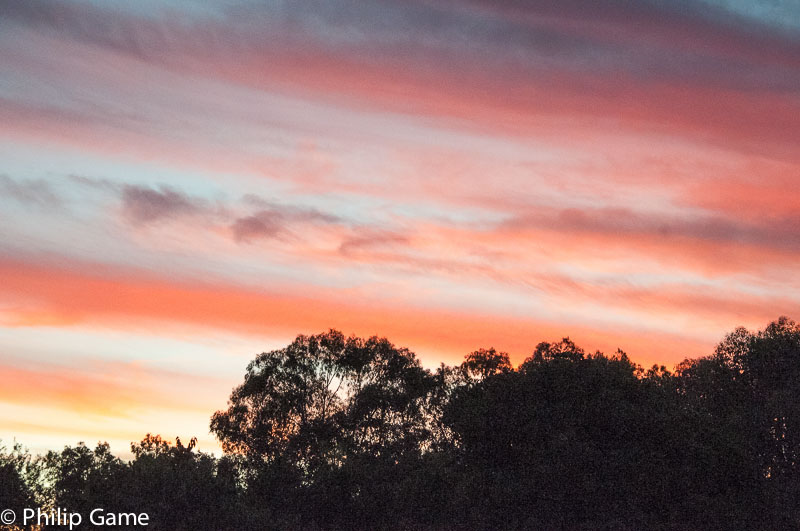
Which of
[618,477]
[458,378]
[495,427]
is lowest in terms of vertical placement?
[618,477]

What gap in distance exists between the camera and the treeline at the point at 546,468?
76188 millimetres

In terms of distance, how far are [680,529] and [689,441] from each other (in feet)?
25.8

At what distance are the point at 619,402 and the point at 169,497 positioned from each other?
4160 centimetres

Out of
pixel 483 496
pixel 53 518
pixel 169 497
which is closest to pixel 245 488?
pixel 169 497

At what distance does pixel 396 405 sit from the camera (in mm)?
108312

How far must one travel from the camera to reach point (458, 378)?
4286 inches

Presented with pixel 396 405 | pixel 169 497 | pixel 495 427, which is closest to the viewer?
pixel 169 497

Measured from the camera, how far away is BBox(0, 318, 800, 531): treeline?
7619 cm

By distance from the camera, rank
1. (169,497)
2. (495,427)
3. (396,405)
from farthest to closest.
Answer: (396,405) < (495,427) < (169,497)

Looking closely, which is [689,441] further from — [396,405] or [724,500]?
[396,405]

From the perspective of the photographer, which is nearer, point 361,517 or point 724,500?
point 724,500

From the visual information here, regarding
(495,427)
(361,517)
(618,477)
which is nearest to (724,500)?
(618,477)

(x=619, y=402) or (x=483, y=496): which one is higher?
(x=619, y=402)

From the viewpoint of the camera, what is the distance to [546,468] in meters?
76.2
